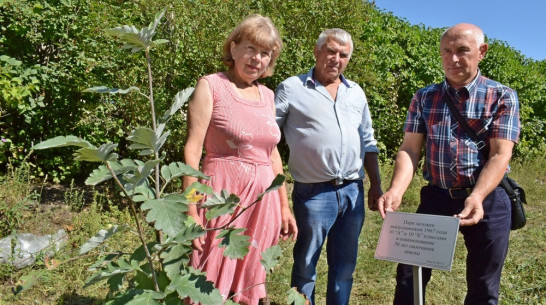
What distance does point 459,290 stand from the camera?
14.5 ft

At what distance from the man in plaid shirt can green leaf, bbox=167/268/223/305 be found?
1.29 meters

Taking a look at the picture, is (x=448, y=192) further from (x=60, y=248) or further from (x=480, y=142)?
(x=60, y=248)

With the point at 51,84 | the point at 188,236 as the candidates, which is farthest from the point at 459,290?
the point at 51,84

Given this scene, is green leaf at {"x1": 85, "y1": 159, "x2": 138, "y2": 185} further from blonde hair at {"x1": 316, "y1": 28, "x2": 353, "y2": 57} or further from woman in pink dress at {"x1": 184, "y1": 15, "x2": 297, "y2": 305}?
blonde hair at {"x1": 316, "y1": 28, "x2": 353, "y2": 57}

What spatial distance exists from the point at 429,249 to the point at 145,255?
48.7 inches

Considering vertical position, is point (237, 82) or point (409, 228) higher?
point (237, 82)

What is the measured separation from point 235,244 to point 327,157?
1482mm

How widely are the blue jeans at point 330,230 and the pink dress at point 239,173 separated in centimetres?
44

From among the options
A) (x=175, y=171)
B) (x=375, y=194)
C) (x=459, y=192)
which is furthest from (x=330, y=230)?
(x=175, y=171)

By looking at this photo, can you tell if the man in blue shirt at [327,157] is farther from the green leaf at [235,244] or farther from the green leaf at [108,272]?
the green leaf at [108,272]

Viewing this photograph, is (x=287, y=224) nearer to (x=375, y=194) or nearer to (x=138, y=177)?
(x=375, y=194)

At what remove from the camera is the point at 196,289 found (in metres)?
1.48

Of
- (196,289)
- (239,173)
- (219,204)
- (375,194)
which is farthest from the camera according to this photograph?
(375,194)

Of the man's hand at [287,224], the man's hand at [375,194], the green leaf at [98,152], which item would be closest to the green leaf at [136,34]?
the green leaf at [98,152]
